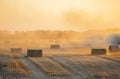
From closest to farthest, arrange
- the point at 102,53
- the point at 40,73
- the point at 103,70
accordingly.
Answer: the point at 40,73 → the point at 103,70 → the point at 102,53

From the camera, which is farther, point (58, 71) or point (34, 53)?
point (34, 53)

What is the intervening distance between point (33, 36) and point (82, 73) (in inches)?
3439

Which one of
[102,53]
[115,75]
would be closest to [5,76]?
[115,75]

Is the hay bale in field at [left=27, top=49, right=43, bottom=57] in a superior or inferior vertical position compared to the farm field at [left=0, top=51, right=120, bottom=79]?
superior

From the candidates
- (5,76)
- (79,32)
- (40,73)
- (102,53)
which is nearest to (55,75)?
(40,73)

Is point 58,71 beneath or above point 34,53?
beneath

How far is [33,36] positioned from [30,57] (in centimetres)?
6848

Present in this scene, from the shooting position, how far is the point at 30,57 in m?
56.9

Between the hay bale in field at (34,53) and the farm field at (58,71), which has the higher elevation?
the hay bale in field at (34,53)

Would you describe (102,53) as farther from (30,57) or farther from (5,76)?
(5,76)

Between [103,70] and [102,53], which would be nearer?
[103,70]

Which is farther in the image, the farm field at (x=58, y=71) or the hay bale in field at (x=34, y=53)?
the hay bale in field at (x=34, y=53)

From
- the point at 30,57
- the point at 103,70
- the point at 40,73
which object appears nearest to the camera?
the point at 40,73

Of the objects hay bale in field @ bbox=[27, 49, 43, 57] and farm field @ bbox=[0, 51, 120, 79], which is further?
hay bale in field @ bbox=[27, 49, 43, 57]
